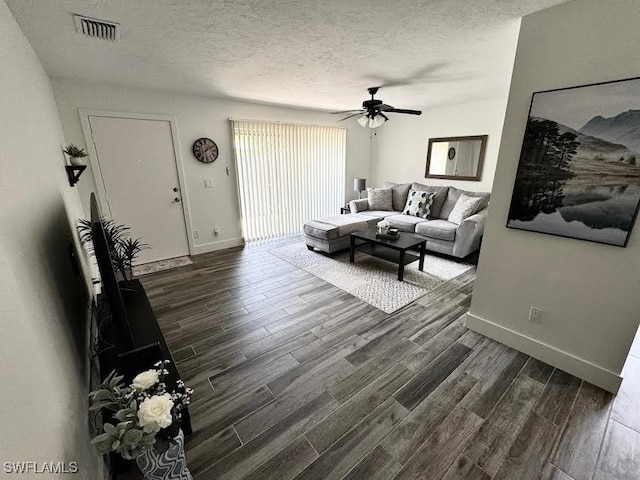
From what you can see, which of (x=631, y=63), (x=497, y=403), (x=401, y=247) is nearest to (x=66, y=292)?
(x=497, y=403)

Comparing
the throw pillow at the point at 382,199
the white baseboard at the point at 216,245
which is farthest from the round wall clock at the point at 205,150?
the throw pillow at the point at 382,199

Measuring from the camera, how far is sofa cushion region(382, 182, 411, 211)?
520cm

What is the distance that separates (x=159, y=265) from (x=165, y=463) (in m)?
3.29

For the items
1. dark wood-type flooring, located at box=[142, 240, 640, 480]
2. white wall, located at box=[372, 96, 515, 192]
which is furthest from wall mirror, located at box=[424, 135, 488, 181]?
dark wood-type flooring, located at box=[142, 240, 640, 480]

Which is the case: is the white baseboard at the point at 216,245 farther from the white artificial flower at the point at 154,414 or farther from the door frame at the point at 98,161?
the white artificial flower at the point at 154,414

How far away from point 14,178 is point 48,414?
861 millimetres

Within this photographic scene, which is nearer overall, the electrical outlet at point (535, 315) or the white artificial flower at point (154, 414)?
the white artificial flower at point (154, 414)

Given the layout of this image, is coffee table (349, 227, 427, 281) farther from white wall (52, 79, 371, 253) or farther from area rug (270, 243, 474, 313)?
white wall (52, 79, 371, 253)

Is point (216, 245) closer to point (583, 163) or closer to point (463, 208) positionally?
point (463, 208)

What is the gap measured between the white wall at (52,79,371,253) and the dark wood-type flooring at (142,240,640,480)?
197 centimetres

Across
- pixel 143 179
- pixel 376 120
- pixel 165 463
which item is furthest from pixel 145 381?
pixel 143 179

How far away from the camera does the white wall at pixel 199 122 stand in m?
3.15

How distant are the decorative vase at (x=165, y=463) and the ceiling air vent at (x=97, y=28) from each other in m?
2.43

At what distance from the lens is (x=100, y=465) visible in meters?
1.21
